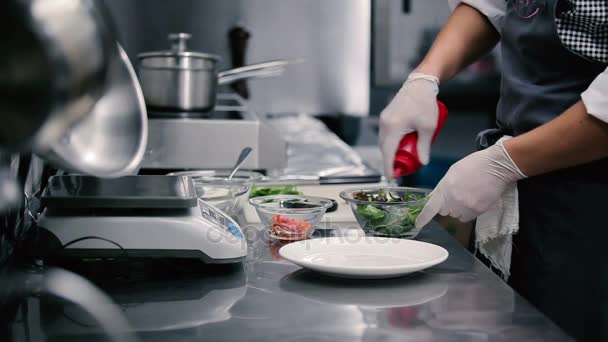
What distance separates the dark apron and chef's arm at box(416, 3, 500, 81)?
0.63 ft

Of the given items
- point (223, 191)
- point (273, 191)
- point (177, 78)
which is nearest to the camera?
point (223, 191)

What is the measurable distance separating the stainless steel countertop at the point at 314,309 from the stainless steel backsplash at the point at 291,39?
8.45 feet

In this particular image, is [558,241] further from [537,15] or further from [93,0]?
[93,0]

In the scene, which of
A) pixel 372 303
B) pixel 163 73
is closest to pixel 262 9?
pixel 163 73

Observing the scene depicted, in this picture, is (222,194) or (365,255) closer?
(365,255)

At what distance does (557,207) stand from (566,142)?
178mm

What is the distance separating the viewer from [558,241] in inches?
52.8

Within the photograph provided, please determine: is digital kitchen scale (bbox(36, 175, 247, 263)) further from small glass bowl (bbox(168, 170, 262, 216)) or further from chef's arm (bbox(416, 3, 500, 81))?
chef's arm (bbox(416, 3, 500, 81))

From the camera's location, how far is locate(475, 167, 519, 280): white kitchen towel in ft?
4.60

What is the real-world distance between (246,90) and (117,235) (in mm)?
2553

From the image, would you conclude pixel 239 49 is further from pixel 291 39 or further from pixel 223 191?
pixel 223 191

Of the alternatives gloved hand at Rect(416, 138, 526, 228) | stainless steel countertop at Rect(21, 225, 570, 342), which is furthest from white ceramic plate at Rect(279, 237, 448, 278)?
gloved hand at Rect(416, 138, 526, 228)

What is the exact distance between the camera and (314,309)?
0.91 meters

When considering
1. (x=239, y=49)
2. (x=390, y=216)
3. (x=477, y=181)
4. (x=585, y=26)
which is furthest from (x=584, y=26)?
(x=239, y=49)
